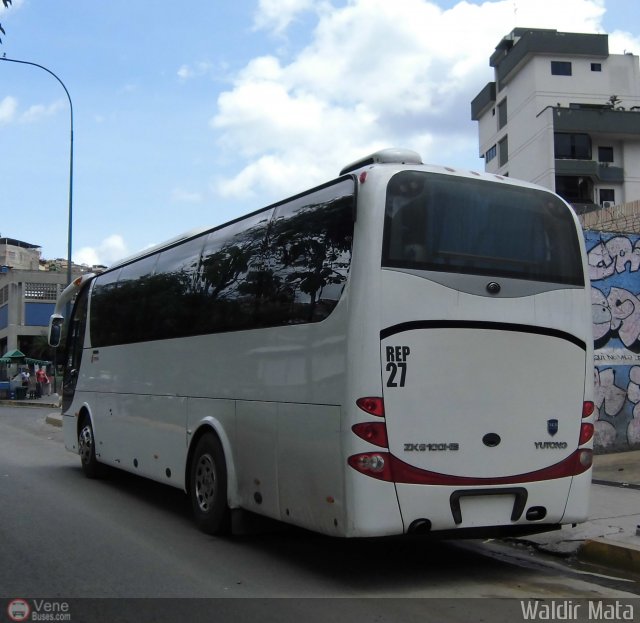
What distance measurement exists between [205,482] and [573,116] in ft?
161

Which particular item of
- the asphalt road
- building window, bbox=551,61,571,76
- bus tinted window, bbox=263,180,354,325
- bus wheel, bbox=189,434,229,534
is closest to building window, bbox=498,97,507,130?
building window, bbox=551,61,571,76

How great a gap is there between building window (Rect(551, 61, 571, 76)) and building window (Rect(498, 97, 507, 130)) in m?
4.87

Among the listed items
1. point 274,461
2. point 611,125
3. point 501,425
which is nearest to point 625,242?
point 501,425

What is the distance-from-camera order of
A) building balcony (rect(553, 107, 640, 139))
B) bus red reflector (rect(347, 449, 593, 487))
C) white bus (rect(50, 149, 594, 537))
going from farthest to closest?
1. building balcony (rect(553, 107, 640, 139))
2. white bus (rect(50, 149, 594, 537))
3. bus red reflector (rect(347, 449, 593, 487))

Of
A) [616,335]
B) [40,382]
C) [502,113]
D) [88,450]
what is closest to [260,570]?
[88,450]

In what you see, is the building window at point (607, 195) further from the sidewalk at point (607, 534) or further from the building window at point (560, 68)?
the sidewalk at point (607, 534)

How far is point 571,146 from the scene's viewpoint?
5122 cm

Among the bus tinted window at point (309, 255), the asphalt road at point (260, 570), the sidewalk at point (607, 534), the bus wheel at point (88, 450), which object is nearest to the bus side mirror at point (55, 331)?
the bus wheel at point (88, 450)

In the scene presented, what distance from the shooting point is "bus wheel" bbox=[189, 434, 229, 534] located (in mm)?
7281

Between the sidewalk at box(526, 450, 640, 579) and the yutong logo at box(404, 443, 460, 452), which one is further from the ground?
the yutong logo at box(404, 443, 460, 452)

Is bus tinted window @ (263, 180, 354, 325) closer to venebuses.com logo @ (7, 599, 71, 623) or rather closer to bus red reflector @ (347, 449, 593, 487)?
bus red reflector @ (347, 449, 593, 487)

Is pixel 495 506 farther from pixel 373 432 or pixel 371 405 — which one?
pixel 371 405

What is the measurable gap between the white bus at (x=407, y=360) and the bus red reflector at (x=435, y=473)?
0.01 metres

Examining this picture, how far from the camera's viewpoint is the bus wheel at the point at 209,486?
7.28 meters
